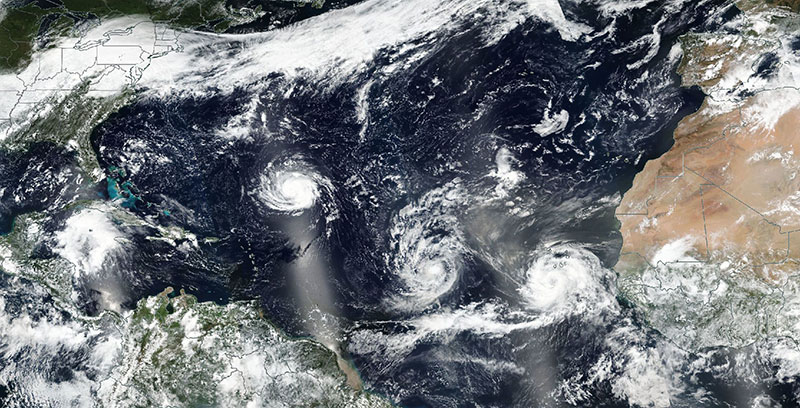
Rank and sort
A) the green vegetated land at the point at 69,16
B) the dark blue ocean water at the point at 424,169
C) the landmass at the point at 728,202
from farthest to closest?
the green vegetated land at the point at 69,16
the dark blue ocean water at the point at 424,169
the landmass at the point at 728,202

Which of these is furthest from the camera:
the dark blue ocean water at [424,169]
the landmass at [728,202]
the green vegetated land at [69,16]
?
the green vegetated land at [69,16]

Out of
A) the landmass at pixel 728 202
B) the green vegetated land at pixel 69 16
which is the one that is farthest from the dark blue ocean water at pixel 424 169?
the green vegetated land at pixel 69 16

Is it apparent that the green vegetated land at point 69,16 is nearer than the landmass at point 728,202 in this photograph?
No

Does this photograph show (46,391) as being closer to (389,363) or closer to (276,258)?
(276,258)

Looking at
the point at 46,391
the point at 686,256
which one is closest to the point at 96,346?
the point at 46,391

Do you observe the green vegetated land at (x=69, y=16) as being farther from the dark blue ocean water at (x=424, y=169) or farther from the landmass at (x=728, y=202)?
the landmass at (x=728, y=202)

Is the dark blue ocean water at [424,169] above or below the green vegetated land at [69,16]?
below

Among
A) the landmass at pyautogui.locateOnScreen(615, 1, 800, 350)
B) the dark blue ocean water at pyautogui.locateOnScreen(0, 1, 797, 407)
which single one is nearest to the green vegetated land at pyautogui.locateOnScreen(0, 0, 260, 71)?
the dark blue ocean water at pyautogui.locateOnScreen(0, 1, 797, 407)

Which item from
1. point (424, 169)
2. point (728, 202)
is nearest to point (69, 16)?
point (424, 169)

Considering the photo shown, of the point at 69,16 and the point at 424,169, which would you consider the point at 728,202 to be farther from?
the point at 69,16
